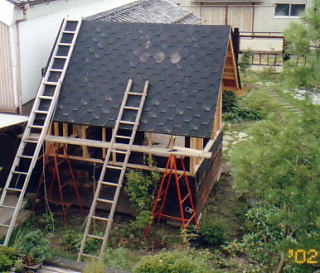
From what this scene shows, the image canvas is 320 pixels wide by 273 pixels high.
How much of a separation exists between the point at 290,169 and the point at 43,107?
21.1 feet

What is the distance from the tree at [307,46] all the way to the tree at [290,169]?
0.52 m

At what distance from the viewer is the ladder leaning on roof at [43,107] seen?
475 inches

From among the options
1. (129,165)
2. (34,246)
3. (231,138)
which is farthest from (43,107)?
(231,138)

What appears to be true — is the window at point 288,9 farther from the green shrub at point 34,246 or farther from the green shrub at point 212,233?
the green shrub at point 34,246

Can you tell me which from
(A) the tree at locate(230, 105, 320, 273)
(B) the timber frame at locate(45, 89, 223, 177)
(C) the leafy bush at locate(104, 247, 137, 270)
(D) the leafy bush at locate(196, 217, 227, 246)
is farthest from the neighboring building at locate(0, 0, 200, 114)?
(A) the tree at locate(230, 105, 320, 273)

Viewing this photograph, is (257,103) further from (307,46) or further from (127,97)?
(307,46)

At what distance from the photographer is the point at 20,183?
46.0 ft

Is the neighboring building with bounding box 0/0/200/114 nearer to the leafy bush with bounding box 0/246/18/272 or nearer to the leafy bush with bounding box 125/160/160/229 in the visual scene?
the leafy bush with bounding box 125/160/160/229

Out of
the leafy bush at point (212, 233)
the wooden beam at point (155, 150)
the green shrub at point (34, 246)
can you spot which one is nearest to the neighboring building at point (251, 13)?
the leafy bush at point (212, 233)

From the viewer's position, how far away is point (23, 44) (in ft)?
43.5

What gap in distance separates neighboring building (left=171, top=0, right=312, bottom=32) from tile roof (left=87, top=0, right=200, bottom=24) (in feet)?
36.1

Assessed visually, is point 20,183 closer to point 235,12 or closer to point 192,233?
point 192,233

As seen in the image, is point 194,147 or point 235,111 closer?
point 194,147

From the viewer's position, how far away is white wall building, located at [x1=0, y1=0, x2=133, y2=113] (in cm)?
1273
